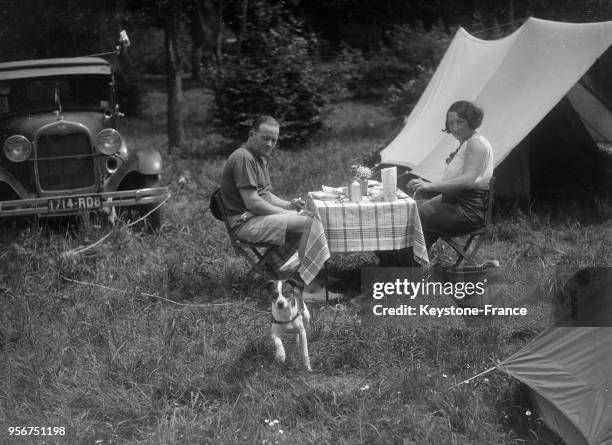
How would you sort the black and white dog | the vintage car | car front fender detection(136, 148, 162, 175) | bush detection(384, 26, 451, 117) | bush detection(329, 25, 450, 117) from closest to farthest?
the black and white dog
the vintage car
car front fender detection(136, 148, 162, 175)
bush detection(384, 26, 451, 117)
bush detection(329, 25, 450, 117)

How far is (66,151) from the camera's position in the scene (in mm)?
6977

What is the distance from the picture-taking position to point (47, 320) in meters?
4.69

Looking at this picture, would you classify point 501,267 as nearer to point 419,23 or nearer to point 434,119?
point 434,119

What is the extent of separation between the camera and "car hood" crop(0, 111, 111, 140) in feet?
23.1

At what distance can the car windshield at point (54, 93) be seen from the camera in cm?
728

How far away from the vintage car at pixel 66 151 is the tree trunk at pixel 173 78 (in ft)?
14.1

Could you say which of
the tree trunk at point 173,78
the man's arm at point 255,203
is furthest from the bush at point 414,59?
the man's arm at point 255,203

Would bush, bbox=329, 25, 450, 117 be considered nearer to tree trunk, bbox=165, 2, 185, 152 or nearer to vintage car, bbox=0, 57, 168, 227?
tree trunk, bbox=165, 2, 185, 152

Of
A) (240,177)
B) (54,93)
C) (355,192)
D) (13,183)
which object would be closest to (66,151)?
(13,183)

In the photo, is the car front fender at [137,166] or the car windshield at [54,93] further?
the car windshield at [54,93]

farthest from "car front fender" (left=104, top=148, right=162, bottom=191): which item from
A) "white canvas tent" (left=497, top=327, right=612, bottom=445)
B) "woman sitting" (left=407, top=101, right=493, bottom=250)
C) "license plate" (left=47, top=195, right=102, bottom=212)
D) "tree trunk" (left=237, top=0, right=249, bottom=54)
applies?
"tree trunk" (left=237, top=0, right=249, bottom=54)

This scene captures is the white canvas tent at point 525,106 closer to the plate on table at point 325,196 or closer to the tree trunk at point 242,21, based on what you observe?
the plate on table at point 325,196

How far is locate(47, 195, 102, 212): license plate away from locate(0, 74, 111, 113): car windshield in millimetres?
1266

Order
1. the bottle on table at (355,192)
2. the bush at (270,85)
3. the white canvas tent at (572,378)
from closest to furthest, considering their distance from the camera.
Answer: the white canvas tent at (572,378) < the bottle on table at (355,192) < the bush at (270,85)
